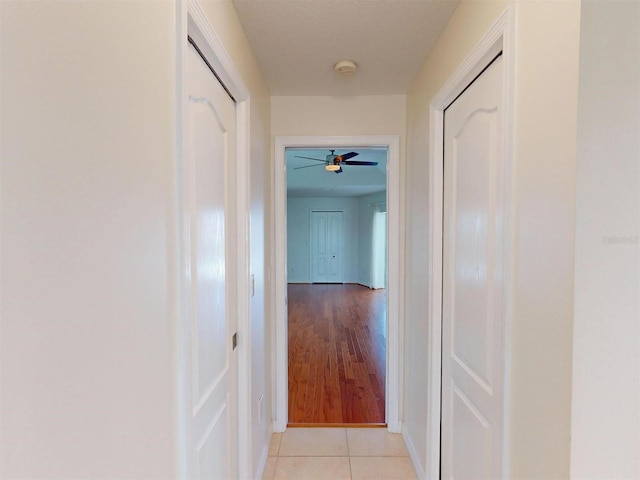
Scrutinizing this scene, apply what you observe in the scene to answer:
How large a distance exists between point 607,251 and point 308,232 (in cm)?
907

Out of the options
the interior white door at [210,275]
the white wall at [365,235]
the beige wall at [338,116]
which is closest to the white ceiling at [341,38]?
the beige wall at [338,116]

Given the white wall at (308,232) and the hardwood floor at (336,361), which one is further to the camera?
the white wall at (308,232)

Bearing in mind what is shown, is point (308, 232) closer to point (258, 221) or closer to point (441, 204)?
point (258, 221)

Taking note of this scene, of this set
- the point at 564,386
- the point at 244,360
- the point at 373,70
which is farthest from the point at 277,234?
the point at 564,386

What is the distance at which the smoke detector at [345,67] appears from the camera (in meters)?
1.91

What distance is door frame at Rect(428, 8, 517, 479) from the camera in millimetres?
1041

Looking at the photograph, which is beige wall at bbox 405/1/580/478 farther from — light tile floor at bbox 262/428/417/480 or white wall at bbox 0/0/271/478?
light tile floor at bbox 262/428/417/480

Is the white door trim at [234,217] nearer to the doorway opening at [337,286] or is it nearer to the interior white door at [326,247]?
the doorway opening at [337,286]

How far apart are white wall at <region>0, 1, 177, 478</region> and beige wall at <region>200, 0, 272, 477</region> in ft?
2.49

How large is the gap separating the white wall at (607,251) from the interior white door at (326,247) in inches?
353

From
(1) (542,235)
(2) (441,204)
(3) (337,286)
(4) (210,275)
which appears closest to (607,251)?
(1) (542,235)

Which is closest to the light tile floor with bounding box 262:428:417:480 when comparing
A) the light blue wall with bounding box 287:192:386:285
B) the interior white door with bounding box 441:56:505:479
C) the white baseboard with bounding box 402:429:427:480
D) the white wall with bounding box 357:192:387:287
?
the white baseboard with bounding box 402:429:427:480

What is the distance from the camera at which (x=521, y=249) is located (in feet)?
3.24

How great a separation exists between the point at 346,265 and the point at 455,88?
8.37 meters
